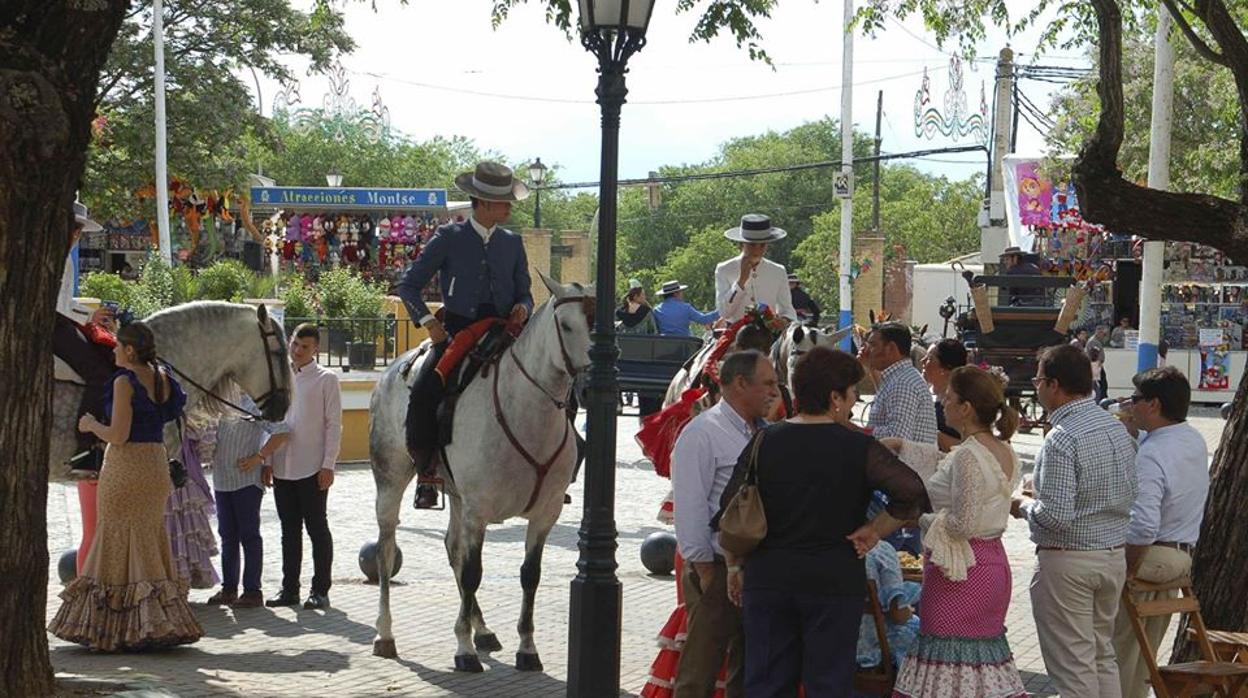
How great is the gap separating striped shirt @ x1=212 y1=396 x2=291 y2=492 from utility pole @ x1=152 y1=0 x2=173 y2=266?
2161 cm

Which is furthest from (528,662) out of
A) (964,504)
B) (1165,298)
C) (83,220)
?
(1165,298)

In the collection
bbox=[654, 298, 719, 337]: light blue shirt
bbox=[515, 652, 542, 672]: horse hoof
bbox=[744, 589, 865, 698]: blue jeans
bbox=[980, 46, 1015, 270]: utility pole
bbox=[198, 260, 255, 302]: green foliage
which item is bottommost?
bbox=[515, 652, 542, 672]: horse hoof

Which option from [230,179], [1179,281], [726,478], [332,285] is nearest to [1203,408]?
[1179,281]

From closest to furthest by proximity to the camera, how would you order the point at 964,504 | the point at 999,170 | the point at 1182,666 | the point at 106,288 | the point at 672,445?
the point at 964,504
the point at 1182,666
the point at 672,445
the point at 106,288
the point at 999,170

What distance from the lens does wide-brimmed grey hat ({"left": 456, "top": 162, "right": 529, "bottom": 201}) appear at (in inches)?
418

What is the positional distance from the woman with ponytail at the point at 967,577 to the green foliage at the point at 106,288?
835 inches

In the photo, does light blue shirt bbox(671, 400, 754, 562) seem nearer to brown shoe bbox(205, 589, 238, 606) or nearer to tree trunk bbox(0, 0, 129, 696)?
tree trunk bbox(0, 0, 129, 696)

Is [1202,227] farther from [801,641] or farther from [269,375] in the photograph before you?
[269,375]

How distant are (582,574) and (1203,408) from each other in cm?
3099

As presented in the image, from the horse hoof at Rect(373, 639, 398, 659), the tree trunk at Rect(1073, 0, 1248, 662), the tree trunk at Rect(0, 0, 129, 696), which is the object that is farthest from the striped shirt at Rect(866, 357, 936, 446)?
the tree trunk at Rect(0, 0, 129, 696)

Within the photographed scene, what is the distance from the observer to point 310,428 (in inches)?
470

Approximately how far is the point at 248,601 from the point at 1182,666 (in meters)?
6.67

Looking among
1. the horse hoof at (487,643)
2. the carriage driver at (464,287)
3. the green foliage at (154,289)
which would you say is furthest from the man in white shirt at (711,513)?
the green foliage at (154,289)

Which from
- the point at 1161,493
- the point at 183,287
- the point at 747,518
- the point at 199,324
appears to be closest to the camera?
the point at 747,518
